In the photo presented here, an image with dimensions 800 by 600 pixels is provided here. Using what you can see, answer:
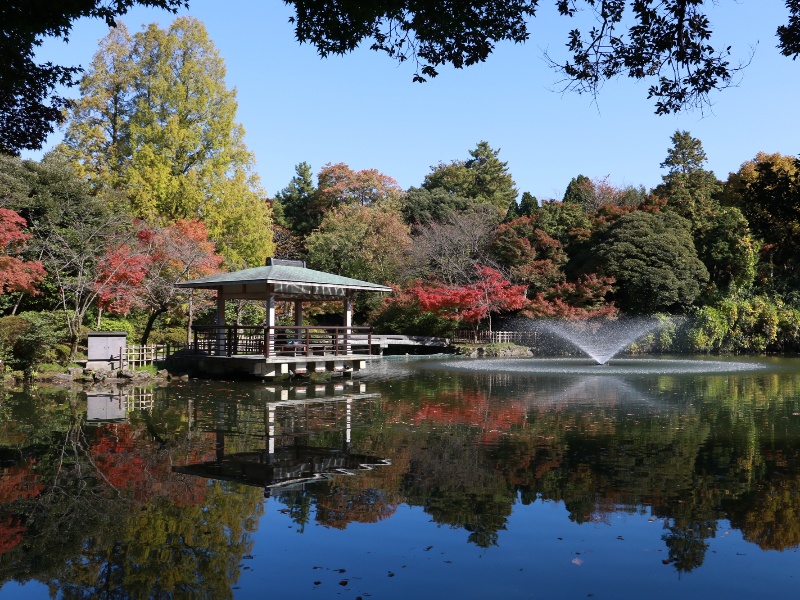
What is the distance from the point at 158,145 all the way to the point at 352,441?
69.7 ft

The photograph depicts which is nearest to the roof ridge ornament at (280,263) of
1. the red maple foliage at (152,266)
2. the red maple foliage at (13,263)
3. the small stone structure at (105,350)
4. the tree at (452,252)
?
the red maple foliage at (152,266)

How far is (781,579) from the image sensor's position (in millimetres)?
4500

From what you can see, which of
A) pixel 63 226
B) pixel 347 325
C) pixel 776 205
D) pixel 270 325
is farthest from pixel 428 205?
pixel 776 205

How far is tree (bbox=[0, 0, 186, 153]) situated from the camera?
20.8 ft

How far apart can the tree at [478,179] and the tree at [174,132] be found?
59.4 feet

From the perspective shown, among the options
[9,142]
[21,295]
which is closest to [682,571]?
[9,142]

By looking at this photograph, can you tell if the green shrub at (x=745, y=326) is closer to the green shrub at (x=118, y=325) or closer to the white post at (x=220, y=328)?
the white post at (x=220, y=328)

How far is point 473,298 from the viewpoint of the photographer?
29.4 m

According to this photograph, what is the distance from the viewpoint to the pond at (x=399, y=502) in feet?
14.8

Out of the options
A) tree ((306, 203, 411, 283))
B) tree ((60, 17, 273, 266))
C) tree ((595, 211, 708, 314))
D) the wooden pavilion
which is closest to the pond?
the wooden pavilion

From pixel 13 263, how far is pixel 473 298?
1748 centimetres

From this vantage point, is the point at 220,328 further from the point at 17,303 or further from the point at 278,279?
the point at 17,303

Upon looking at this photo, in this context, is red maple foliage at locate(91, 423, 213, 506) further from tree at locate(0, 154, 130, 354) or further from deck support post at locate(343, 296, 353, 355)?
tree at locate(0, 154, 130, 354)

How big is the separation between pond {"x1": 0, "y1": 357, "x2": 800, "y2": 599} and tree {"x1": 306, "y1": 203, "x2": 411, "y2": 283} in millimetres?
21229
